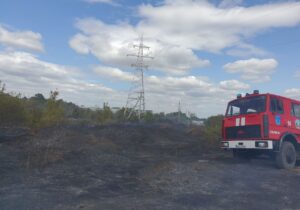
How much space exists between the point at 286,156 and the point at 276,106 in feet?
5.90

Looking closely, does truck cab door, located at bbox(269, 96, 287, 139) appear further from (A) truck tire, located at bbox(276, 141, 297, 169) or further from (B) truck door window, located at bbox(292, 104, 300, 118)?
(B) truck door window, located at bbox(292, 104, 300, 118)

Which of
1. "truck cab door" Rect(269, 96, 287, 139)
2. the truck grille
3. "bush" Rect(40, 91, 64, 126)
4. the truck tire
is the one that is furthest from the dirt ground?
"bush" Rect(40, 91, 64, 126)

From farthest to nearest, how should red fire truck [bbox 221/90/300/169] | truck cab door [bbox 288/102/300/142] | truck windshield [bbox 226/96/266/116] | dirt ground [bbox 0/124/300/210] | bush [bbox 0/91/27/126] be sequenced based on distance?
bush [bbox 0/91/27/126] → truck cab door [bbox 288/102/300/142] → truck windshield [bbox 226/96/266/116] → red fire truck [bbox 221/90/300/169] → dirt ground [bbox 0/124/300/210]

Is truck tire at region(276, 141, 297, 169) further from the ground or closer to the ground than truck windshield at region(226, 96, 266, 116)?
closer to the ground

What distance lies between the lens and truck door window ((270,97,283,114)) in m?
11.7

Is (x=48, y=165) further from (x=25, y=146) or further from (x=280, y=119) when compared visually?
(x=280, y=119)

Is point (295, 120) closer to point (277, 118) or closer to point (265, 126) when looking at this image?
point (277, 118)

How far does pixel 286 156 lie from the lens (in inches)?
475

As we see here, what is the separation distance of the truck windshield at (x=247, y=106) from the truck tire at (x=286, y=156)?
156cm

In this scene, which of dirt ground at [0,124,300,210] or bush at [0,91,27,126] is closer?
dirt ground at [0,124,300,210]

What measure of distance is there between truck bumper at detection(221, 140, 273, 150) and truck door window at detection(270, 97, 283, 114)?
3.76 feet

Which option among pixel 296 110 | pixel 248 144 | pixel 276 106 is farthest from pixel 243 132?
pixel 296 110

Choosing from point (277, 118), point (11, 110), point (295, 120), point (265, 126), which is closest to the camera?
point (265, 126)

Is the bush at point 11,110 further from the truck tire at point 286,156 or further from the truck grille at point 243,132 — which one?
the truck tire at point 286,156
